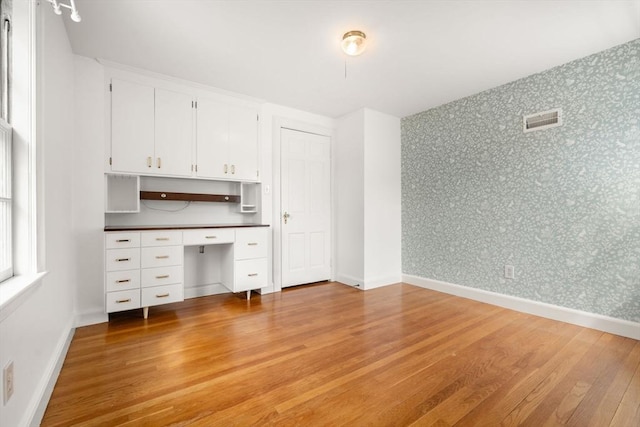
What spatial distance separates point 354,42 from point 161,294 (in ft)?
9.34

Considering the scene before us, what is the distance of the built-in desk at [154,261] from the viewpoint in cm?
253

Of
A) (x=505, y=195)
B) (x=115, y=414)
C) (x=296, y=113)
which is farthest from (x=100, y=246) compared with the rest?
(x=505, y=195)

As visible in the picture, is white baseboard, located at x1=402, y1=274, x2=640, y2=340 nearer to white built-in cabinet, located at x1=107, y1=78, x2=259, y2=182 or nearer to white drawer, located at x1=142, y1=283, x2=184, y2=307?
white built-in cabinet, located at x1=107, y1=78, x2=259, y2=182

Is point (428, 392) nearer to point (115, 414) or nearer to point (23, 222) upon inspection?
point (115, 414)

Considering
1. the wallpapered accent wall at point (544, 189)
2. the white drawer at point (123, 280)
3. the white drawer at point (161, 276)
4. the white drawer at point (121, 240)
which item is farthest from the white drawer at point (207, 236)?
the wallpapered accent wall at point (544, 189)

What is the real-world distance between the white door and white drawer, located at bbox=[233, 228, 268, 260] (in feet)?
1.62

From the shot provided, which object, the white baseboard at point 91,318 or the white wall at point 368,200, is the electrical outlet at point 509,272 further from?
the white baseboard at point 91,318

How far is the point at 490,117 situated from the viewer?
10.5ft

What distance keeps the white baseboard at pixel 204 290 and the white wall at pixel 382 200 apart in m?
1.89

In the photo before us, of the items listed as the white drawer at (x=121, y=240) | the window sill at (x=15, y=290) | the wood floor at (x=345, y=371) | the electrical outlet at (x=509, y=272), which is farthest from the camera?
the electrical outlet at (x=509, y=272)

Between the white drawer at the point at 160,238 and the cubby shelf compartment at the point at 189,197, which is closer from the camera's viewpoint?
the white drawer at the point at 160,238

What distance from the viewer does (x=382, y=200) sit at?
4.02 metres

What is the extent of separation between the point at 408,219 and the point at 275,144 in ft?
7.14

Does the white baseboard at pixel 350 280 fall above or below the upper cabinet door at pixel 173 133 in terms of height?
below
